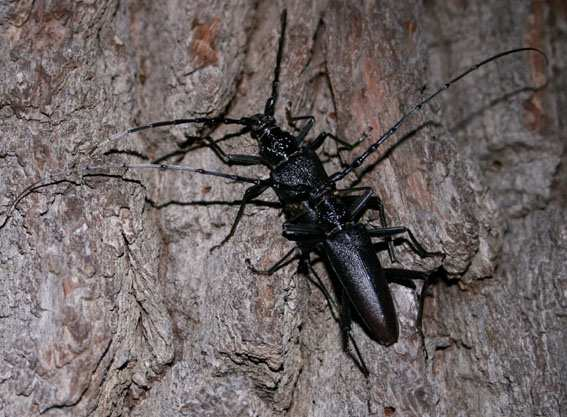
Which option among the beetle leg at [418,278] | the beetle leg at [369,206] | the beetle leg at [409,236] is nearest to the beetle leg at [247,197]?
the beetle leg at [369,206]

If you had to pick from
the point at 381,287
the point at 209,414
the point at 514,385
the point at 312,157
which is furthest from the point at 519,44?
the point at 209,414

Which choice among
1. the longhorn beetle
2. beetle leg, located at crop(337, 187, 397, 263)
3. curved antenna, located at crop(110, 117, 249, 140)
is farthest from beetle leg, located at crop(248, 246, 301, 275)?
curved antenna, located at crop(110, 117, 249, 140)

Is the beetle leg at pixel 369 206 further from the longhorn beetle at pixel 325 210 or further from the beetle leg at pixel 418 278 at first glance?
the beetle leg at pixel 418 278

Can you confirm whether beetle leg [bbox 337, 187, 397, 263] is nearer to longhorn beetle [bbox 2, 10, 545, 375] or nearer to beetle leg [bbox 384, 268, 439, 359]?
longhorn beetle [bbox 2, 10, 545, 375]

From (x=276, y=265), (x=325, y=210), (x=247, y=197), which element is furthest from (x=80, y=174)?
(x=325, y=210)

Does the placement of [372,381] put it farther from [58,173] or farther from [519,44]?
[519,44]

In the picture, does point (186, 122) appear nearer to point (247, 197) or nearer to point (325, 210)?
point (247, 197)
